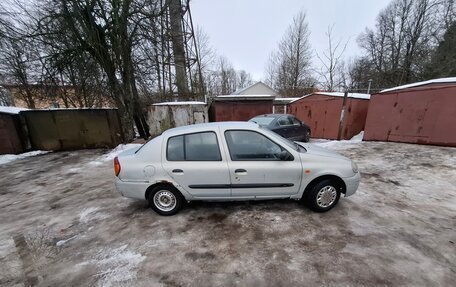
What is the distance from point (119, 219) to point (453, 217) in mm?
5519

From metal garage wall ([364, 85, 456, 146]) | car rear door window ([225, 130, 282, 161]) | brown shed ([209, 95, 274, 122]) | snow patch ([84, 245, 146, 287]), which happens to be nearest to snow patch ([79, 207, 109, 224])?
snow patch ([84, 245, 146, 287])

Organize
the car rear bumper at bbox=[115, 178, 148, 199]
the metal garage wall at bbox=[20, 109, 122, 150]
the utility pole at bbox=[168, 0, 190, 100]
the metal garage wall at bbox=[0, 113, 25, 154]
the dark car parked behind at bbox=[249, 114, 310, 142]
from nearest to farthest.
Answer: the car rear bumper at bbox=[115, 178, 148, 199], the dark car parked behind at bbox=[249, 114, 310, 142], the metal garage wall at bbox=[0, 113, 25, 154], the metal garage wall at bbox=[20, 109, 122, 150], the utility pole at bbox=[168, 0, 190, 100]

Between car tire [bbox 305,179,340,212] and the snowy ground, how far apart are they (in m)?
0.15

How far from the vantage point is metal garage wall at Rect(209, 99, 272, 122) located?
1282 cm

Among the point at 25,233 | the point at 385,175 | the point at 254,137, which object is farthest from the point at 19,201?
the point at 385,175

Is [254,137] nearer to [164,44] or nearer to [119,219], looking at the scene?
[119,219]

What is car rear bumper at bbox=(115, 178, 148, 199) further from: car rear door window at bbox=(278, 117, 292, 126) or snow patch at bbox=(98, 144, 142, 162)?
car rear door window at bbox=(278, 117, 292, 126)

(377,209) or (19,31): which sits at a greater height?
(19,31)

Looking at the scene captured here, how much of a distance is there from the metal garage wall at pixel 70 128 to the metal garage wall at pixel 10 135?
387mm

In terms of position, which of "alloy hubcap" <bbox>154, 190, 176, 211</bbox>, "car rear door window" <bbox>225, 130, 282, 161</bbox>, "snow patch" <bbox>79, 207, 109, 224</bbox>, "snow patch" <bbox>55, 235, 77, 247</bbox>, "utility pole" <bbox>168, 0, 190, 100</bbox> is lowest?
"snow patch" <bbox>55, 235, 77, 247</bbox>

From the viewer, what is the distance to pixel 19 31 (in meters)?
10.2

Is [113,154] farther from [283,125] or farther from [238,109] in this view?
[283,125]

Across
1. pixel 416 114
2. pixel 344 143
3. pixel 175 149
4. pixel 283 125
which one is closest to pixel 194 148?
pixel 175 149

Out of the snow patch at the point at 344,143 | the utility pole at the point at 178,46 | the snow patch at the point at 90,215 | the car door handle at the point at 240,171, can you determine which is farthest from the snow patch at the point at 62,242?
the utility pole at the point at 178,46
